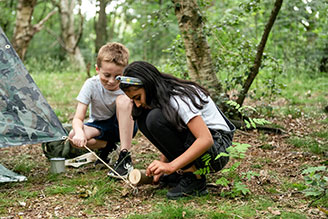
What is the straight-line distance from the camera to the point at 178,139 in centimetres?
274

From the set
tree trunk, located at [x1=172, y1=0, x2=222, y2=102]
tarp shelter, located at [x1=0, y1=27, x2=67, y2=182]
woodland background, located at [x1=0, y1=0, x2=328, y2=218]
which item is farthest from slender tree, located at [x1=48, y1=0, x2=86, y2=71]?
tarp shelter, located at [x1=0, y1=27, x2=67, y2=182]

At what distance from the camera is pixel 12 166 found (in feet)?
12.6

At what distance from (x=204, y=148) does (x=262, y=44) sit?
238cm

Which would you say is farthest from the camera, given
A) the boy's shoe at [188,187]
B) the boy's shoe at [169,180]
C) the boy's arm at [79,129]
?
the boy's arm at [79,129]

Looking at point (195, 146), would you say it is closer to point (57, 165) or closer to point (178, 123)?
point (178, 123)

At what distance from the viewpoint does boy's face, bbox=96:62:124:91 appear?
131 inches

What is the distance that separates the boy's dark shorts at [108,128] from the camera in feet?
12.3

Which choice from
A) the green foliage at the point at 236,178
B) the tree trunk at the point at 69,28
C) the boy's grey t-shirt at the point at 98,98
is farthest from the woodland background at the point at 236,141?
the tree trunk at the point at 69,28

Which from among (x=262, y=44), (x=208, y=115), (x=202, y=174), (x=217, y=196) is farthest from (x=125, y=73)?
(x=262, y=44)

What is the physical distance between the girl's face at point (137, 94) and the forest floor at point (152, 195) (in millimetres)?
718

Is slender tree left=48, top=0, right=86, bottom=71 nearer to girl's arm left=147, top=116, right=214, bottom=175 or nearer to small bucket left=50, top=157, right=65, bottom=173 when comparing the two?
small bucket left=50, top=157, right=65, bottom=173

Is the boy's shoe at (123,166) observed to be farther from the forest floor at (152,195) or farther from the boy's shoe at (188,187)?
the boy's shoe at (188,187)

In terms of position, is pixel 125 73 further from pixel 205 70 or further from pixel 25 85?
pixel 205 70

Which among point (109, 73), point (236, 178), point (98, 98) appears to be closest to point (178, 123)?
point (236, 178)
